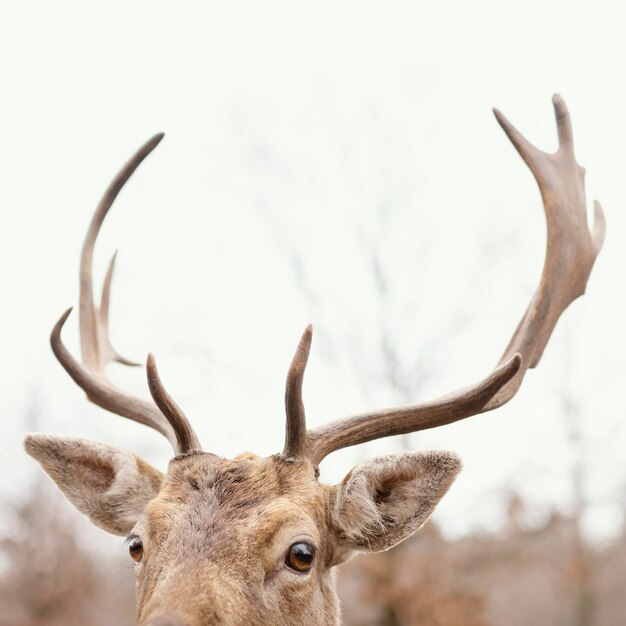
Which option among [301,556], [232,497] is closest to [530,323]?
[301,556]

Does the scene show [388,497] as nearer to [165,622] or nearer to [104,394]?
[165,622]

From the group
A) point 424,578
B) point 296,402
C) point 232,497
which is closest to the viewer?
point 232,497

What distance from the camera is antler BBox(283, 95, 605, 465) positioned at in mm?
4184

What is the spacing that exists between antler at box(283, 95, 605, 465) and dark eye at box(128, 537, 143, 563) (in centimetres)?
88

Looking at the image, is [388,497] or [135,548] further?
[388,497]

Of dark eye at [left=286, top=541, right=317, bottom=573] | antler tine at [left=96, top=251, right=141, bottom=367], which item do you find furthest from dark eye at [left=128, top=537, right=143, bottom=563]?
antler tine at [left=96, top=251, right=141, bottom=367]

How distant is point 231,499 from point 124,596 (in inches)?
982

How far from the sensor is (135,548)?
12.9 ft

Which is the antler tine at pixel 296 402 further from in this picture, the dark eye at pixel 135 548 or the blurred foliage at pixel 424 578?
the blurred foliage at pixel 424 578

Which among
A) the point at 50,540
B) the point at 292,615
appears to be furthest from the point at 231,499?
the point at 50,540

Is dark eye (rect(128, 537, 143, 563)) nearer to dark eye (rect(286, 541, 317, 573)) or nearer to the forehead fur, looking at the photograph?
the forehead fur

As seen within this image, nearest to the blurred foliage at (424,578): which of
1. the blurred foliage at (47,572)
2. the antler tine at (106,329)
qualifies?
the blurred foliage at (47,572)

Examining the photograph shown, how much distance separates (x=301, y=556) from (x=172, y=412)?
111cm

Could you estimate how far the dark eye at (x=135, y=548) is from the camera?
3.91 meters
